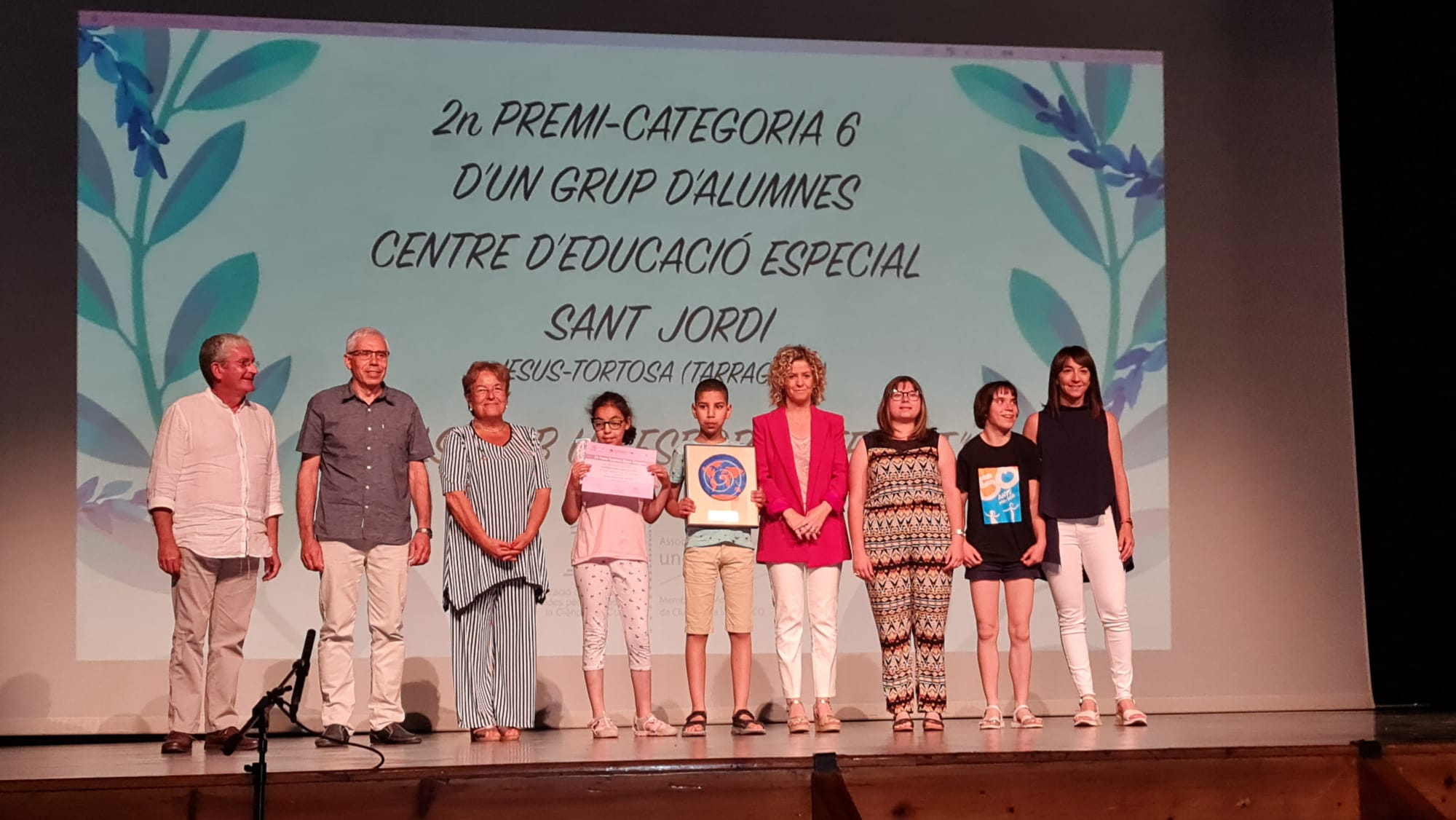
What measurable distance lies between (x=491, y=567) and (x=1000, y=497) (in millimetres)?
1877

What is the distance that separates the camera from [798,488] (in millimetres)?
5074

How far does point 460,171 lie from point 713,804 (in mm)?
3554

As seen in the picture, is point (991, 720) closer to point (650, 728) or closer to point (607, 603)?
point (650, 728)

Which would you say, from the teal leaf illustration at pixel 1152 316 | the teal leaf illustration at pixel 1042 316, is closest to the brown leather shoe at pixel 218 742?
the teal leaf illustration at pixel 1042 316

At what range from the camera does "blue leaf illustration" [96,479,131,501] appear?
237 inches

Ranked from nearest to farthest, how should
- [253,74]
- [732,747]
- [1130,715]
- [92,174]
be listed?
1. [732,747]
2. [1130,715]
3. [92,174]
4. [253,74]

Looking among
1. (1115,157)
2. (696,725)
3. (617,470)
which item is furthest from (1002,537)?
(1115,157)

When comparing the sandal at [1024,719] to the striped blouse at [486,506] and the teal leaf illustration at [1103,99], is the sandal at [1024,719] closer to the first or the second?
the striped blouse at [486,506]

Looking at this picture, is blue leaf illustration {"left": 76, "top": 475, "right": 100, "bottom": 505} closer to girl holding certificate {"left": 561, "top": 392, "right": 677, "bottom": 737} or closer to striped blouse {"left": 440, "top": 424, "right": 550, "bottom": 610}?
striped blouse {"left": 440, "top": 424, "right": 550, "bottom": 610}

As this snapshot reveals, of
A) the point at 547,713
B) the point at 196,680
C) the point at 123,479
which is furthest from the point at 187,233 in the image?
the point at 547,713

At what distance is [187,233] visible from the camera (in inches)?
243

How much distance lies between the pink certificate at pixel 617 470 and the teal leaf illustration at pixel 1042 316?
7.39ft

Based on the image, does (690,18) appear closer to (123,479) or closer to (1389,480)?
(123,479)

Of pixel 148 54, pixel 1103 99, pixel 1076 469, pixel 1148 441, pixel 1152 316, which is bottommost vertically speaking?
pixel 1076 469
